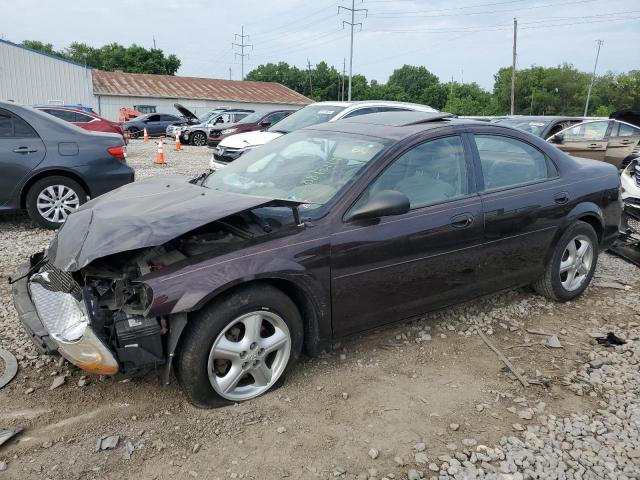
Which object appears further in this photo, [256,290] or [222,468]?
[256,290]

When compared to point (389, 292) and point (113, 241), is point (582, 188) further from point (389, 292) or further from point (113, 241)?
point (113, 241)

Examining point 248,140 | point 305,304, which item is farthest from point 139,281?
point 248,140

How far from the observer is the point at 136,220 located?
9.56ft

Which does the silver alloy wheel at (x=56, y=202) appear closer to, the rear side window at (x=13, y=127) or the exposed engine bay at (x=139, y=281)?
the rear side window at (x=13, y=127)

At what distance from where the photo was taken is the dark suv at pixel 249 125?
655 inches

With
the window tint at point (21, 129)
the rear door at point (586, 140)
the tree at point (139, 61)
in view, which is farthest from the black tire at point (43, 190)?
the tree at point (139, 61)

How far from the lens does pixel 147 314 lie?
2580 millimetres

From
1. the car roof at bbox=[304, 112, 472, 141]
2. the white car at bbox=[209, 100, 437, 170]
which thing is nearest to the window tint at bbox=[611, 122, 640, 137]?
the white car at bbox=[209, 100, 437, 170]

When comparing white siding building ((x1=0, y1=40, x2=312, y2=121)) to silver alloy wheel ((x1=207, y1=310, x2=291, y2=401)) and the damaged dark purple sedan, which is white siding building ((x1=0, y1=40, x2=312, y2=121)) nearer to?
the damaged dark purple sedan

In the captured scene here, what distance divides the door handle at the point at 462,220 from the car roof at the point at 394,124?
676 mm

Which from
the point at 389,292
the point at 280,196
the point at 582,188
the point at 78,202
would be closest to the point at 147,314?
the point at 280,196

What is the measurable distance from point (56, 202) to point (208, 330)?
15.3 feet

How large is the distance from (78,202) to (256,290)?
180 inches

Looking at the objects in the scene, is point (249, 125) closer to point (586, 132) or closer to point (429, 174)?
point (586, 132)
